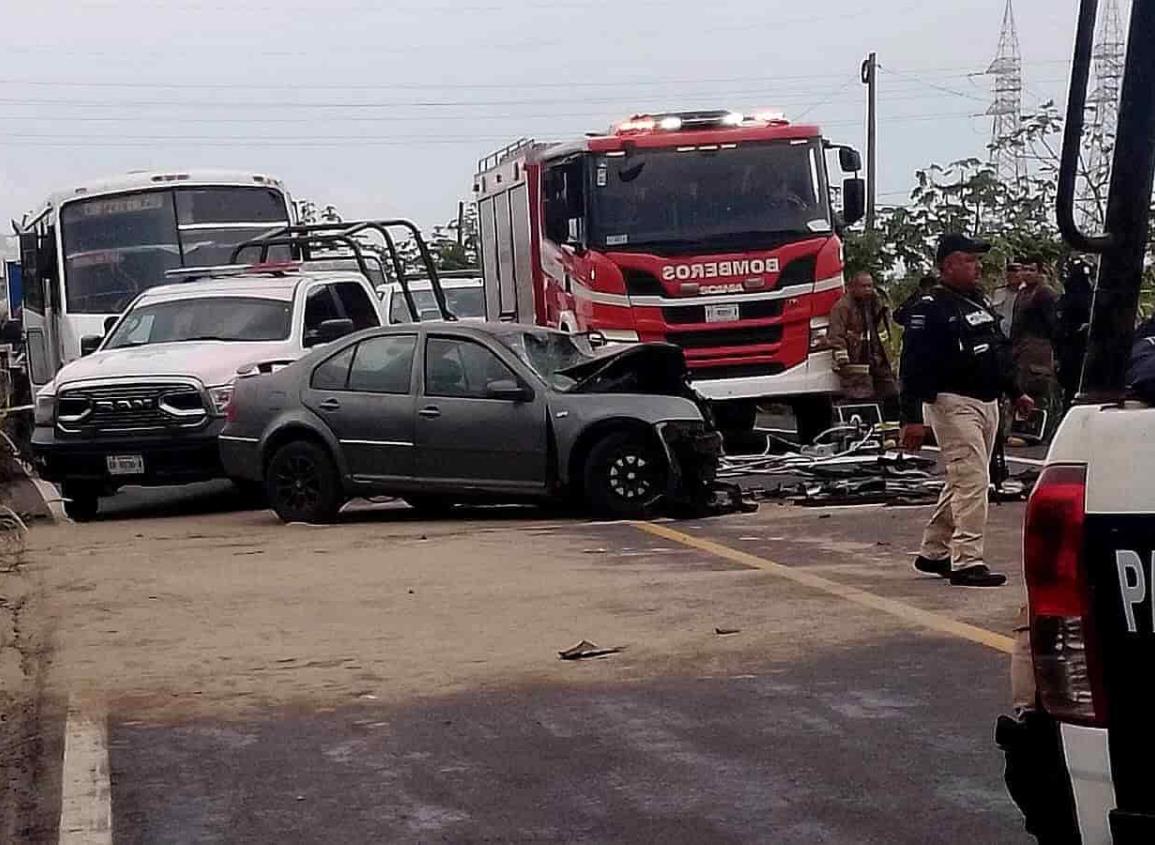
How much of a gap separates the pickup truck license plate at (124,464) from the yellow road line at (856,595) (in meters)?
4.40

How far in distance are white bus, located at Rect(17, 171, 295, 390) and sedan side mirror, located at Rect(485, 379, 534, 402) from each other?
8.50 metres

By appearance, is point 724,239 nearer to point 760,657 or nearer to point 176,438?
point 176,438

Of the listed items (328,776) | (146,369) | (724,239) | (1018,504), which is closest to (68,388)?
(146,369)

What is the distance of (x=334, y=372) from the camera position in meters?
14.9

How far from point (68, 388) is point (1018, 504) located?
288 inches

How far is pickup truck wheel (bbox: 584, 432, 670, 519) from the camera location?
14.1m

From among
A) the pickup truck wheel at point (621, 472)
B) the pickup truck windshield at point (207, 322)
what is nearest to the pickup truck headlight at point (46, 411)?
the pickup truck windshield at point (207, 322)

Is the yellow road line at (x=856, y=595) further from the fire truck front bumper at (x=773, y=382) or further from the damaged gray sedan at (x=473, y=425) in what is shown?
the fire truck front bumper at (x=773, y=382)

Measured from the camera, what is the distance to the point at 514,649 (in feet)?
30.1

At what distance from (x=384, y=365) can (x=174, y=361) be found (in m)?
2.38

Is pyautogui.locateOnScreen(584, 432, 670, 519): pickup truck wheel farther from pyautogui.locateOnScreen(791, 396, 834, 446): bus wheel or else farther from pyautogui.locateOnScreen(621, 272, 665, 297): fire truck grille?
pyautogui.locateOnScreen(791, 396, 834, 446): bus wheel

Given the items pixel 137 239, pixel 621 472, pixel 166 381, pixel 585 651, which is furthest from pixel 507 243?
pixel 585 651

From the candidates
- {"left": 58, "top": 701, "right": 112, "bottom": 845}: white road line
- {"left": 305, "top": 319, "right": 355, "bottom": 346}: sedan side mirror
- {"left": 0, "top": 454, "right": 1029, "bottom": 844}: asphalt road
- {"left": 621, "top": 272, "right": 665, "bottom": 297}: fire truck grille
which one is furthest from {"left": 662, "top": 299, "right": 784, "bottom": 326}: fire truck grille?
{"left": 58, "top": 701, "right": 112, "bottom": 845}: white road line

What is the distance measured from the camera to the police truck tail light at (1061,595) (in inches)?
145
